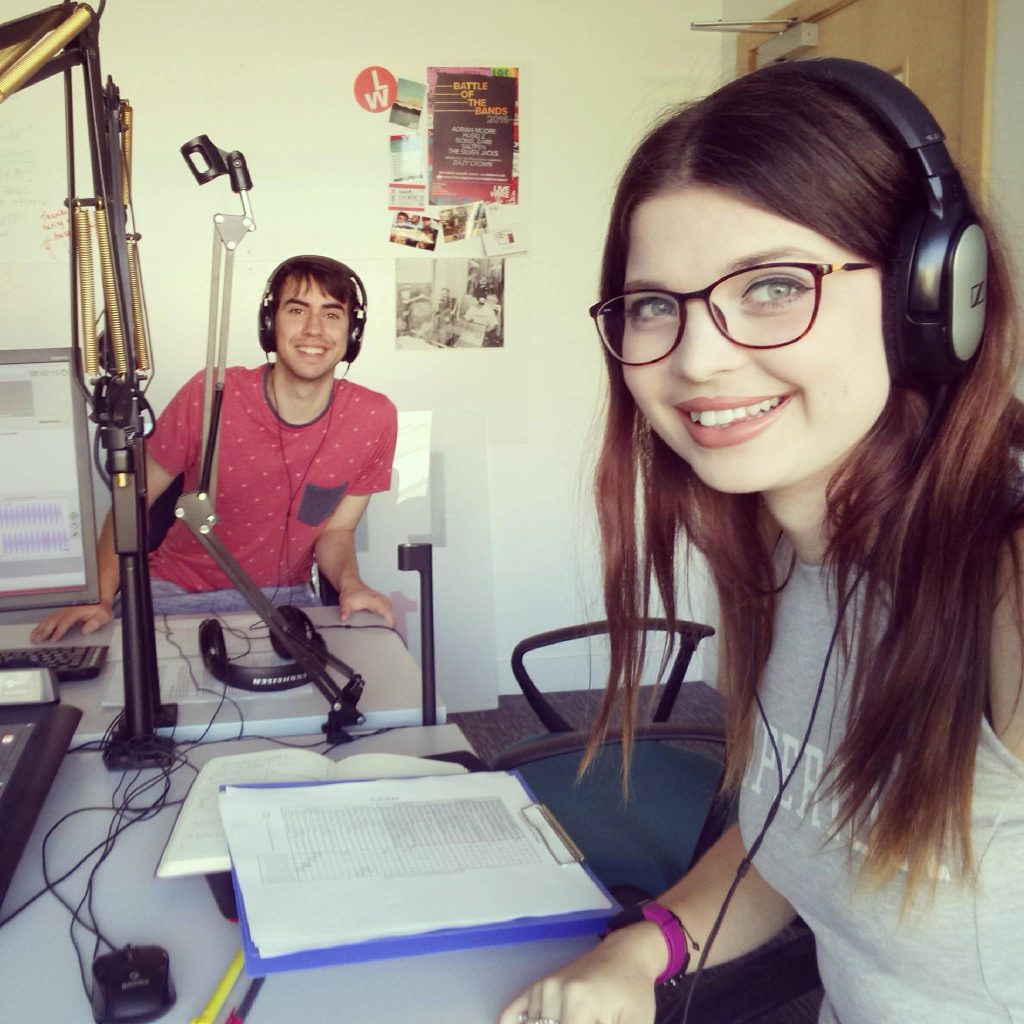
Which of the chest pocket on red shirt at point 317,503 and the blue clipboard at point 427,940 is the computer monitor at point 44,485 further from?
the chest pocket on red shirt at point 317,503

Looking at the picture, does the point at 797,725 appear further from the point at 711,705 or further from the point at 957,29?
the point at 711,705

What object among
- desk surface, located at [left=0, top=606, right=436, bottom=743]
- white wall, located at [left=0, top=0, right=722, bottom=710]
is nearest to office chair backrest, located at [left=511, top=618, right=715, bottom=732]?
desk surface, located at [left=0, top=606, right=436, bottom=743]

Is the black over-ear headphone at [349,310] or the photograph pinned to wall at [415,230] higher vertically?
the photograph pinned to wall at [415,230]

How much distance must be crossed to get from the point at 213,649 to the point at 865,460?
102cm

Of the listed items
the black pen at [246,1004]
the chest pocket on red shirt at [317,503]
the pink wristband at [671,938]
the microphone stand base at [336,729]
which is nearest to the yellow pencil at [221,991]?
the black pen at [246,1004]

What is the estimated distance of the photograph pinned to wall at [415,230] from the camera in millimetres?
3010

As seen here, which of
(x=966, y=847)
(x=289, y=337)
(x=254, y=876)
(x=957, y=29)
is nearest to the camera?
(x=966, y=847)

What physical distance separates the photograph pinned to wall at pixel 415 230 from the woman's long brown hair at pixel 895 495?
7.71ft

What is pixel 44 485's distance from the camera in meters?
1.31

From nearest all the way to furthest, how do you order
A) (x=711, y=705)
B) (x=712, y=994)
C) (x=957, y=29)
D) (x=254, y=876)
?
(x=254, y=876)
(x=712, y=994)
(x=957, y=29)
(x=711, y=705)

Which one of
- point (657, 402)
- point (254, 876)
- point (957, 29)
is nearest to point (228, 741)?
point (254, 876)

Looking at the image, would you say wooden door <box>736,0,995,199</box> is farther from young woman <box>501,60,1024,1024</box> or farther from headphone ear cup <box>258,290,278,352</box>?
headphone ear cup <box>258,290,278,352</box>

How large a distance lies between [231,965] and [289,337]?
6.02 feet

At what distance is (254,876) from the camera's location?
0.78m
